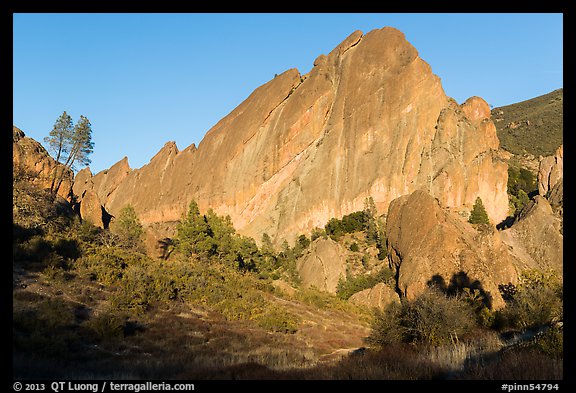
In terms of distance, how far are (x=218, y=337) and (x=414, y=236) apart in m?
23.6

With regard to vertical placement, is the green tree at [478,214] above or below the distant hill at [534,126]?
below

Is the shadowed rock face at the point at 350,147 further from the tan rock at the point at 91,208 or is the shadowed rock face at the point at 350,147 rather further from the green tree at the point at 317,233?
the tan rock at the point at 91,208

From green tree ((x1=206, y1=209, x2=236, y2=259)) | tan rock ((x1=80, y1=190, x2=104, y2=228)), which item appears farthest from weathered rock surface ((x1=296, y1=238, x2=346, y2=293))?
tan rock ((x1=80, y1=190, x2=104, y2=228))

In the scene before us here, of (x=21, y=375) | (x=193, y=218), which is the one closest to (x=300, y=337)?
(x=21, y=375)

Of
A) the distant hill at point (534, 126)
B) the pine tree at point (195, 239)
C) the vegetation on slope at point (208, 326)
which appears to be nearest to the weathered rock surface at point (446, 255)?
the vegetation on slope at point (208, 326)

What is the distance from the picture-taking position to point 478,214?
6347 centimetres

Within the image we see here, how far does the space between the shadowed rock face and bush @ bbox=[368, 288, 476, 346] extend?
48381 mm

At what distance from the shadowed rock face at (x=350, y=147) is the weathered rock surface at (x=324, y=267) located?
15.6 m

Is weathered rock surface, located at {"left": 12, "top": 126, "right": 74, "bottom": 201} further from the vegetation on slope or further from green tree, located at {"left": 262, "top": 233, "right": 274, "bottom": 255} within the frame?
green tree, located at {"left": 262, "top": 233, "right": 274, "bottom": 255}

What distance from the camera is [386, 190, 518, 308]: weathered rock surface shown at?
3067 centimetres

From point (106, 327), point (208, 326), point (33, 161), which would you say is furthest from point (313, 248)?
point (106, 327)

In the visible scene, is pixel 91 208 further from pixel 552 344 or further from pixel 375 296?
pixel 552 344

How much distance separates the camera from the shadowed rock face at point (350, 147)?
2648 inches

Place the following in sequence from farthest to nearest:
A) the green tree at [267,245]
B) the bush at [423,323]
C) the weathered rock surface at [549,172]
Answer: the weathered rock surface at [549,172]
the green tree at [267,245]
the bush at [423,323]
